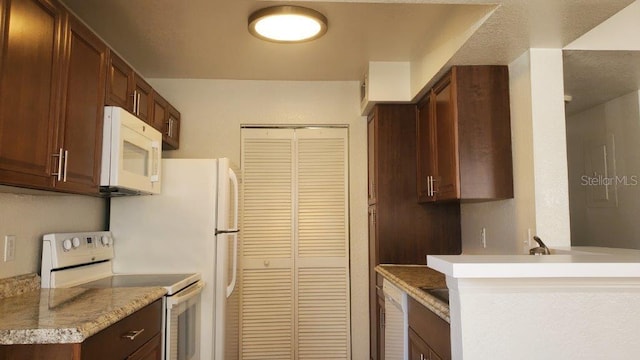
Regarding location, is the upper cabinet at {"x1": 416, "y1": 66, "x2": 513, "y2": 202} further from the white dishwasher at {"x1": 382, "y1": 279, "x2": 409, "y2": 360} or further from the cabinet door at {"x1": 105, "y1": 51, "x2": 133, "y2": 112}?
the cabinet door at {"x1": 105, "y1": 51, "x2": 133, "y2": 112}

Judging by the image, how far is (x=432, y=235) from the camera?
321cm

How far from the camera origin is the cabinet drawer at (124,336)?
4.50 ft

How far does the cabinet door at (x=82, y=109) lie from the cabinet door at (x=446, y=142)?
1.85 metres

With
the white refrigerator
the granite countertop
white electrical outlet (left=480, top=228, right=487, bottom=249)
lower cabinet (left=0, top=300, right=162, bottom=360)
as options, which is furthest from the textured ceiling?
lower cabinet (left=0, top=300, right=162, bottom=360)

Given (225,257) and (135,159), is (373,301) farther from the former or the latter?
(135,159)

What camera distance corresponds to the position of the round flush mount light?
91.4 inches

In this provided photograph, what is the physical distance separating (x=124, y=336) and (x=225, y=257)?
3.82 ft

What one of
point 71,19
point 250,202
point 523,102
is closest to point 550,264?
point 523,102

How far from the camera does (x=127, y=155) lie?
2223 millimetres

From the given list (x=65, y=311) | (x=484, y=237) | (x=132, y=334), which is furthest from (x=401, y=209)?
(x=65, y=311)

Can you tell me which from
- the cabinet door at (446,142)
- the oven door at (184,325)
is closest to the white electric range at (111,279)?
the oven door at (184,325)

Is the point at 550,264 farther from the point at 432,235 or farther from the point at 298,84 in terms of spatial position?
the point at 298,84

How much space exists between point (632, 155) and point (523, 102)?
1.35m

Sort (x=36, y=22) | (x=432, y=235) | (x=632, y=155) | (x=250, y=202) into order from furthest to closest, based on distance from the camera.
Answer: (x=250, y=202), (x=432, y=235), (x=632, y=155), (x=36, y=22)
